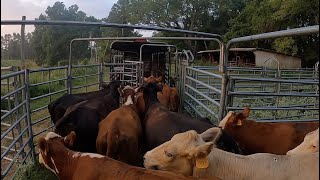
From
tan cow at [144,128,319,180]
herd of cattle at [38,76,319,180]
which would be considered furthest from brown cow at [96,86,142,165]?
tan cow at [144,128,319,180]

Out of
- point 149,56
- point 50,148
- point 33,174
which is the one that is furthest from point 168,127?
point 149,56

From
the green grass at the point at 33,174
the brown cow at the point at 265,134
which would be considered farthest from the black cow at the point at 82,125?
the brown cow at the point at 265,134

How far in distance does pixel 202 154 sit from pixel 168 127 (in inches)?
58.7

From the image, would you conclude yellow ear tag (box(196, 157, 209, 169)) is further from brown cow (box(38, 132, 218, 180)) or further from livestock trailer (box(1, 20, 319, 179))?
livestock trailer (box(1, 20, 319, 179))

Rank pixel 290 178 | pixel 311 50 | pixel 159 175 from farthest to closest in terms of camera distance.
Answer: pixel 311 50 < pixel 290 178 < pixel 159 175

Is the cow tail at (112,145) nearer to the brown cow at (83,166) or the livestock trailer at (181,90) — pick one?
the brown cow at (83,166)

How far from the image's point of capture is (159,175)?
8.06 ft

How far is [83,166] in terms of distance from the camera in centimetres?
309

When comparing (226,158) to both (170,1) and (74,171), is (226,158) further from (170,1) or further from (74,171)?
(170,1)

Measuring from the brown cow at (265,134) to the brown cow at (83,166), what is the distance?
163cm

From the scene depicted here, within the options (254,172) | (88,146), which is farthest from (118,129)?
(254,172)

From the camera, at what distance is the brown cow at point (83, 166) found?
262cm

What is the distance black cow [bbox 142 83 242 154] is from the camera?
3.53m

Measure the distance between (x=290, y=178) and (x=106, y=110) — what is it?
11.3ft
